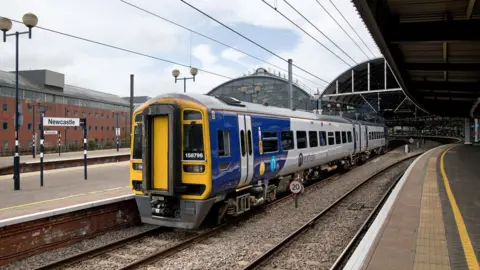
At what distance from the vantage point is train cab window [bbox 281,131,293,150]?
39.9 feet

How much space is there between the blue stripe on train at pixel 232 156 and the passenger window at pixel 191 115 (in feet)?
0.88

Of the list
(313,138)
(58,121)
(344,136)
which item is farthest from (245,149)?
(344,136)

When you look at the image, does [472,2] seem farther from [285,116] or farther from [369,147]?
[369,147]

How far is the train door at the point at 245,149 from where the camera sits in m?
9.63

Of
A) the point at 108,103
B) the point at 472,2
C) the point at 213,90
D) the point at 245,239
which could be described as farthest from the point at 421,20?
the point at 108,103

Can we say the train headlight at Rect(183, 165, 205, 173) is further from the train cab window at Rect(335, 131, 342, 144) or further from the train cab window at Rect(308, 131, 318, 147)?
the train cab window at Rect(335, 131, 342, 144)

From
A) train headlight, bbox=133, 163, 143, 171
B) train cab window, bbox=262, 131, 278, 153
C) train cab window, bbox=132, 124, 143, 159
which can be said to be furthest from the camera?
train cab window, bbox=262, 131, 278, 153

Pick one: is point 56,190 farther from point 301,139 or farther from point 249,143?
point 301,139

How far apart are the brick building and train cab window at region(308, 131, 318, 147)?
33.9 meters

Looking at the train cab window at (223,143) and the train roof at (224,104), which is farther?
the train cab window at (223,143)

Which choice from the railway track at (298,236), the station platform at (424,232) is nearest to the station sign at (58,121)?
the railway track at (298,236)

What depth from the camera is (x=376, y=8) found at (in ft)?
32.2

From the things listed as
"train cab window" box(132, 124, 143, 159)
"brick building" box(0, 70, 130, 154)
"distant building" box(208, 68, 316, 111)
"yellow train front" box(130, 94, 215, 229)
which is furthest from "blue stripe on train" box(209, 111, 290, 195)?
"distant building" box(208, 68, 316, 111)

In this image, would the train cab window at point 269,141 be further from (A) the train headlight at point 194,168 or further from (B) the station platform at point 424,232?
(B) the station platform at point 424,232
